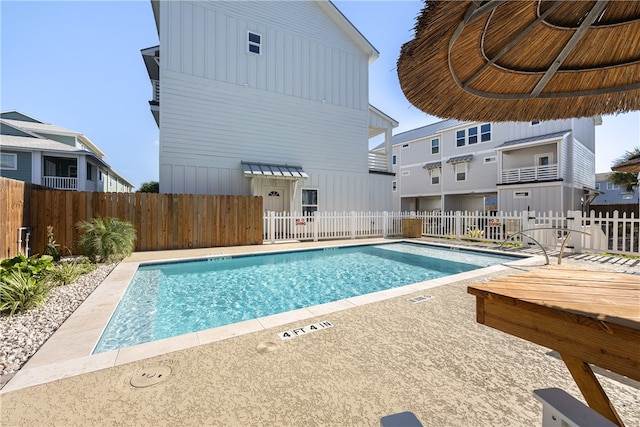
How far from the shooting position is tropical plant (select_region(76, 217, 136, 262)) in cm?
634

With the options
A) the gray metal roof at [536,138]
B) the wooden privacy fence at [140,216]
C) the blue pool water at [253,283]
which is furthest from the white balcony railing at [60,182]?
the gray metal roof at [536,138]

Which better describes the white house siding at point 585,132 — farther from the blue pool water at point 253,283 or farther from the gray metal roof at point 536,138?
the blue pool water at point 253,283

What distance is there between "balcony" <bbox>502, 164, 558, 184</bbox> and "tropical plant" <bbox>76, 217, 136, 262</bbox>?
2048cm

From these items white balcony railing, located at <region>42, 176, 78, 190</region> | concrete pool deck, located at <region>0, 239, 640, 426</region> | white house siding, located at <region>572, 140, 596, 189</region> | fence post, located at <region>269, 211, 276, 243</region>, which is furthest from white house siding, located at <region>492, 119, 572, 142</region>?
white balcony railing, located at <region>42, 176, 78, 190</region>

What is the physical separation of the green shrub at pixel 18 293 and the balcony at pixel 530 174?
69.4ft

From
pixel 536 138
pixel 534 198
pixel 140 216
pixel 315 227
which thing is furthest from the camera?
pixel 536 138

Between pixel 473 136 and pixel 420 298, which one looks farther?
pixel 473 136

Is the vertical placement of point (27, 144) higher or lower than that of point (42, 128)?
lower

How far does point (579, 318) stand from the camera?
1101mm

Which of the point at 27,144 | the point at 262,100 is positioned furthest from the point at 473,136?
the point at 27,144

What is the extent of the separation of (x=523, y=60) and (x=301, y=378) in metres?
3.58

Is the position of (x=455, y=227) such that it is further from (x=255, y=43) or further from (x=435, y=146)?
(x=435, y=146)

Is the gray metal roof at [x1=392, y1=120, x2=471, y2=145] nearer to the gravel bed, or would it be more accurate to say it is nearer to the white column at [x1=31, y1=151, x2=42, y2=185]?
the gravel bed

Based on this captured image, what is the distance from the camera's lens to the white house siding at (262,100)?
10766 mm
